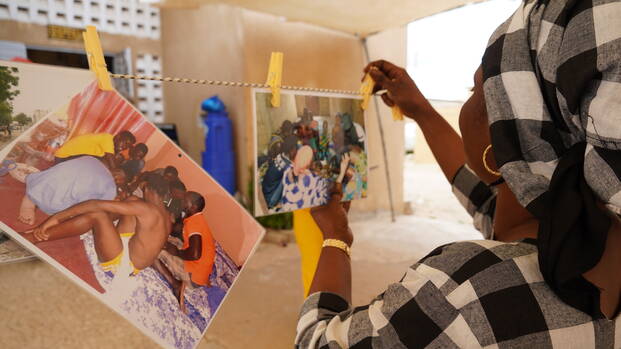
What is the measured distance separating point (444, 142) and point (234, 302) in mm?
1356

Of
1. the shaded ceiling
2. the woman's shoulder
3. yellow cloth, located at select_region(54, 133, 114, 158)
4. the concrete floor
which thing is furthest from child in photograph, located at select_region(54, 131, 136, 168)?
the shaded ceiling

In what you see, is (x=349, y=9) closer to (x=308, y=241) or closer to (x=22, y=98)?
(x=308, y=241)

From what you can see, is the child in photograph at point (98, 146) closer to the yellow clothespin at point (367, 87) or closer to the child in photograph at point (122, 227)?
the child in photograph at point (122, 227)

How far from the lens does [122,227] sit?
26.0 inches

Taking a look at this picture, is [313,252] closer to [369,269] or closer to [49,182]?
[49,182]

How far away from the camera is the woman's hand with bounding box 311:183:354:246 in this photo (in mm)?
859

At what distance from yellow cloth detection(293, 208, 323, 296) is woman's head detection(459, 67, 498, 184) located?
447 millimetres

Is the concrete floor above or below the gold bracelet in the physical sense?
below

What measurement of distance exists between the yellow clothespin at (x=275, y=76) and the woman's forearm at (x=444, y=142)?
407mm

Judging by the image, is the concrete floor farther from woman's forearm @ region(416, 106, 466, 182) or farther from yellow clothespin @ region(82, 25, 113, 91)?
yellow clothespin @ region(82, 25, 113, 91)

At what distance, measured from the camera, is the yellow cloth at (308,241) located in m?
0.97

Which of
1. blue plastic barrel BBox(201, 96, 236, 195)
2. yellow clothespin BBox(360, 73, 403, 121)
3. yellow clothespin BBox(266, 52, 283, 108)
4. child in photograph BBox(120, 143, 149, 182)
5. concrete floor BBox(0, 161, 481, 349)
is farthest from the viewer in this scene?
blue plastic barrel BBox(201, 96, 236, 195)

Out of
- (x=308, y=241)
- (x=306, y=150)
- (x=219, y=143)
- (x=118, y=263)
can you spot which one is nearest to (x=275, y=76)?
(x=306, y=150)

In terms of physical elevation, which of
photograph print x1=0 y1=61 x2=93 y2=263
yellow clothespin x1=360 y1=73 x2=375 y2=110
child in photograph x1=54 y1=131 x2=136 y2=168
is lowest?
child in photograph x1=54 y1=131 x2=136 y2=168
